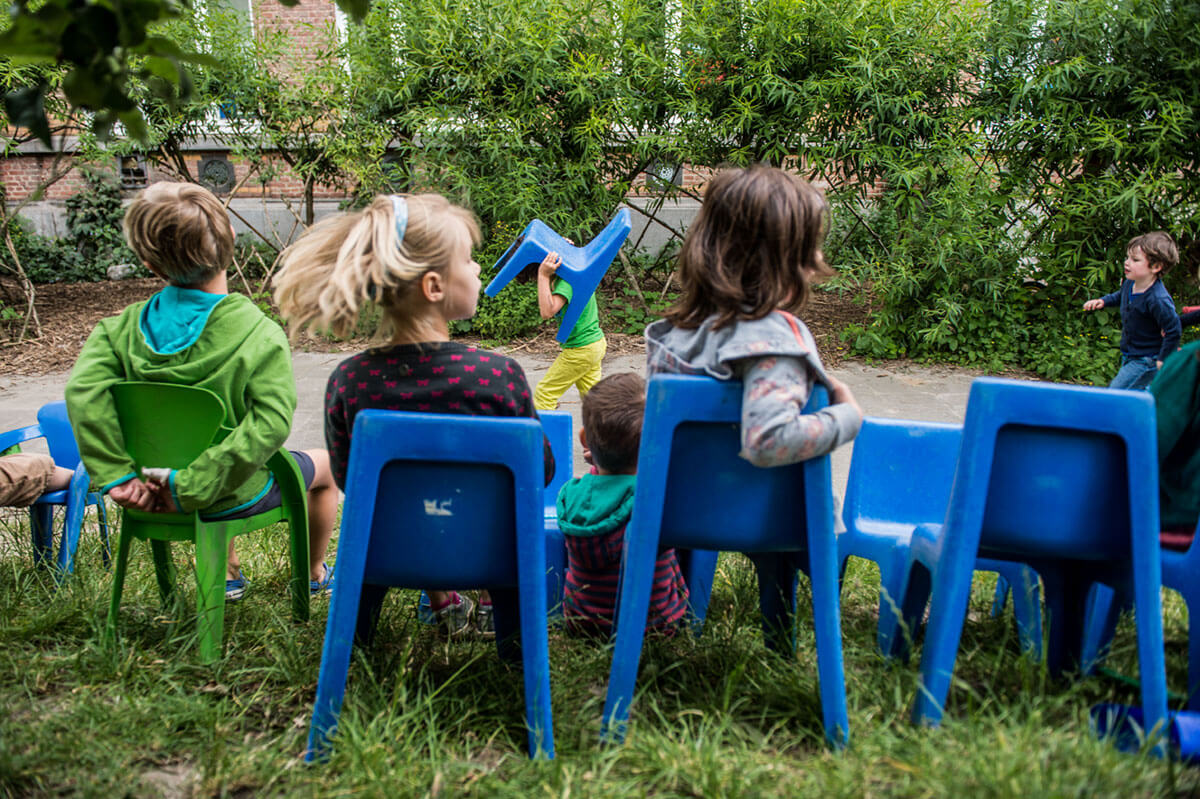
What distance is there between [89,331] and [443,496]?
7.69 metres

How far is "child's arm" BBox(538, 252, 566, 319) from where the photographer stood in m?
4.21

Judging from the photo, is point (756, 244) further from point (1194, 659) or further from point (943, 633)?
point (1194, 659)

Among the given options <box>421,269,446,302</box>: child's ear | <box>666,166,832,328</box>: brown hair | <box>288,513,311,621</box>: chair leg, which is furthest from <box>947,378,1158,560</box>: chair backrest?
<box>288,513,311,621</box>: chair leg

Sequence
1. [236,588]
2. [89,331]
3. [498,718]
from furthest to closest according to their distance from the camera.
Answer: [89,331] → [236,588] → [498,718]

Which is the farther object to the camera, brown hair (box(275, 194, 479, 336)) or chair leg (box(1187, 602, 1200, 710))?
brown hair (box(275, 194, 479, 336))

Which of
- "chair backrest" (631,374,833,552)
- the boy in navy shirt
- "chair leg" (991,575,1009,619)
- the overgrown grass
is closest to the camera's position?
the overgrown grass

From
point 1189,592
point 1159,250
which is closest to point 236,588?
point 1189,592

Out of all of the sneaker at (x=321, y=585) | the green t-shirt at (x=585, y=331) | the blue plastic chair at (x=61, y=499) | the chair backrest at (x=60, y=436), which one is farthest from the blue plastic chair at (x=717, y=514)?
the green t-shirt at (x=585, y=331)

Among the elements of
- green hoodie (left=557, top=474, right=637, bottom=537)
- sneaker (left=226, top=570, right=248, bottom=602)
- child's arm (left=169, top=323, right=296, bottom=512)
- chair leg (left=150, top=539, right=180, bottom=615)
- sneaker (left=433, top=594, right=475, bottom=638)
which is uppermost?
child's arm (left=169, top=323, right=296, bottom=512)

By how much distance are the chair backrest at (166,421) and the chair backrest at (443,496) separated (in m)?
0.68

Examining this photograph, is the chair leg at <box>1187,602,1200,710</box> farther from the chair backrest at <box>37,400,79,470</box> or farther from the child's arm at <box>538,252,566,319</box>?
the chair backrest at <box>37,400,79,470</box>

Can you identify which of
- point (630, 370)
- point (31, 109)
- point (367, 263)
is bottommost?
point (630, 370)

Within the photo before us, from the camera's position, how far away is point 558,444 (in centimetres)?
305

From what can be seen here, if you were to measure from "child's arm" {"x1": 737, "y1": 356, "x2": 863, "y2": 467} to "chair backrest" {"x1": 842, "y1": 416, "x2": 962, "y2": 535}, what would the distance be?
893 millimetres
